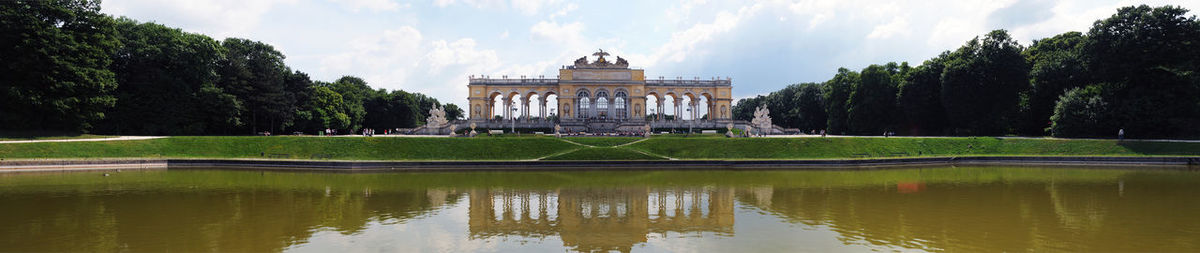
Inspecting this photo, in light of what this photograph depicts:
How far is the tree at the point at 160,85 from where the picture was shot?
40.2 m

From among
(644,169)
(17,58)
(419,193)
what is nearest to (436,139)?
(644,169)

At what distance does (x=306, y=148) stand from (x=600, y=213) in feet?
76.5

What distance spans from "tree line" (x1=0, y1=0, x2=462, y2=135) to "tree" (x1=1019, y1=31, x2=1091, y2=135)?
5023 centimetres

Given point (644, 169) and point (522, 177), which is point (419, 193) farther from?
point (644, 169)

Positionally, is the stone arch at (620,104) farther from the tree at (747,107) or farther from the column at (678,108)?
the tree at (747,107)

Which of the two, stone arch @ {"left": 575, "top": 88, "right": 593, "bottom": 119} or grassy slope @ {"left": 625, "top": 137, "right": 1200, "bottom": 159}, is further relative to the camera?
stone arch @ {"left": 575, "top": 88, "right": 593, "bottom": 119}

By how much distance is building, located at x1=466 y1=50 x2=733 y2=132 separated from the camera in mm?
64500

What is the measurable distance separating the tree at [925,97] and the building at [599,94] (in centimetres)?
1616

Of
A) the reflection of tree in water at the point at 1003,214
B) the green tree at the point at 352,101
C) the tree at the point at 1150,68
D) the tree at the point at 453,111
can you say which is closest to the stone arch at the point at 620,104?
the green tree at the point at 352,101

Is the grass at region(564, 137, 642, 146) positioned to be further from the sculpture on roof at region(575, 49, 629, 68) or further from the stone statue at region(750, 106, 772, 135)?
the sculpture on roof at region(575, 49, 629, 68)

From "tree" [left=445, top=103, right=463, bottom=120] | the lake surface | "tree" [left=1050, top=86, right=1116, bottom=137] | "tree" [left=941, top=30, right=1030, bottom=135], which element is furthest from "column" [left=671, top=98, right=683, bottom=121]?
the lake surface

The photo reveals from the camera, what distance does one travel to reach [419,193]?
1708cm

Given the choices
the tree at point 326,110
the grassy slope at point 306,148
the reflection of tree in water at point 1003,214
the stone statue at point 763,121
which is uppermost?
the tree at point 326,110

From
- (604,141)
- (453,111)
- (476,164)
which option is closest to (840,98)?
(604,141)
